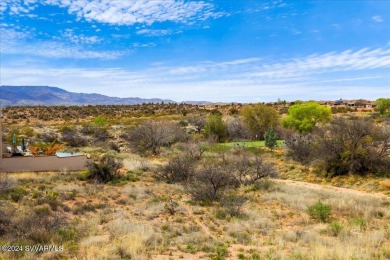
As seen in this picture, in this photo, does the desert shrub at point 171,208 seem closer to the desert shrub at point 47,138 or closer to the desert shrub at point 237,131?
the desert shrub at point 47,138

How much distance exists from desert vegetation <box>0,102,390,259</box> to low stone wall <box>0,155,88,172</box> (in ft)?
3.56

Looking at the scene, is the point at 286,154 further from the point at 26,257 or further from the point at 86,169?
the point at 26,257

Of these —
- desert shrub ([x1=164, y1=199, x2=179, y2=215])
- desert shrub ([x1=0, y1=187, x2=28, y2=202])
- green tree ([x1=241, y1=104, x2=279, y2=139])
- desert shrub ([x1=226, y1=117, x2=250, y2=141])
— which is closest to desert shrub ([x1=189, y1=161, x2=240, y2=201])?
desert shrub ([x1=164, y1=199, x2=179, y2=215])

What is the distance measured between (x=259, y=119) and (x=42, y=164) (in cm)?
2861

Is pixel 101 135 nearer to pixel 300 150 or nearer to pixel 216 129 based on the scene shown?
pixel 216 129

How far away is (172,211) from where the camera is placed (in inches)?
593

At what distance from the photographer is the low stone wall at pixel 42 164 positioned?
21953 millimetres

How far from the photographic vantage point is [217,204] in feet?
56.6

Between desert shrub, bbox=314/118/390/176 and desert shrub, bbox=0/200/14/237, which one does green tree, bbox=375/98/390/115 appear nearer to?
desert shrub, bbox=314/118/390/176

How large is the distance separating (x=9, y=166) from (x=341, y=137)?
23503 millimetres

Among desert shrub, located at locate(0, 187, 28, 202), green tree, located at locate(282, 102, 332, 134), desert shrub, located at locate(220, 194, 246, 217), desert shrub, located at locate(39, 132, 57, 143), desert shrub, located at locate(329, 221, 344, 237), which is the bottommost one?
desert shrub, located at locate(220, 194, 246, 217)

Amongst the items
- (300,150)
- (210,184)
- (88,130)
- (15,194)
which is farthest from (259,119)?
(15,194)

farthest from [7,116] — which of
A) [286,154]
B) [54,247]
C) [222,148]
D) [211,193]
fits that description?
[54,247]

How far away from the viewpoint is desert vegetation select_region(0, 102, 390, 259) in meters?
10.2
